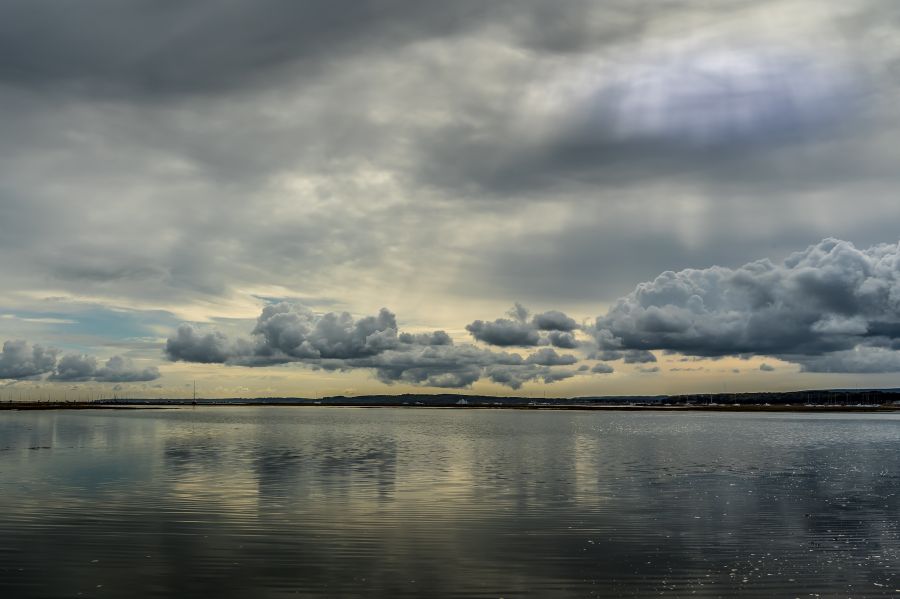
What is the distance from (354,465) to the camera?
2482 inches

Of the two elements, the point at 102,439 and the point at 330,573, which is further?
the point at 102,439

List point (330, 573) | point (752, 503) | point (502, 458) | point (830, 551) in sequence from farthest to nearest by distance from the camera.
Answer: point (502, 458)
point (752, 503)
point (830, 551)
point (330, 573)

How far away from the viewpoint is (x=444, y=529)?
1303 inches

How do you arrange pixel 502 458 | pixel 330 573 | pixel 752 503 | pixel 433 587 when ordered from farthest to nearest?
pixel 502 458
pixel 752 503
pixel 330 573
pixel 433 587

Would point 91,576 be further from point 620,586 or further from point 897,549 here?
point 897,549

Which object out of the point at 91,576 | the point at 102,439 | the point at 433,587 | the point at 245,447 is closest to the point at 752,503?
the point at 433,587

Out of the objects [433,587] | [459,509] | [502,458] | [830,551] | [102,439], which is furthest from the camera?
[102,439]

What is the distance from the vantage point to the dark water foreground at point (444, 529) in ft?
77.8

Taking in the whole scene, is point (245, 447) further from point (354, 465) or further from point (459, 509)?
point (459, 509)

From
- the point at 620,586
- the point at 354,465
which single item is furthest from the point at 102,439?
the point at 620,586

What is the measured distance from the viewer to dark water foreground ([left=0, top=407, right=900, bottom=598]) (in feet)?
77.8

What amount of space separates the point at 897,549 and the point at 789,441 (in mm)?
82355

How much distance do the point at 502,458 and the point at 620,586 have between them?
4971 cm

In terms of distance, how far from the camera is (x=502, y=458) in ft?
238
